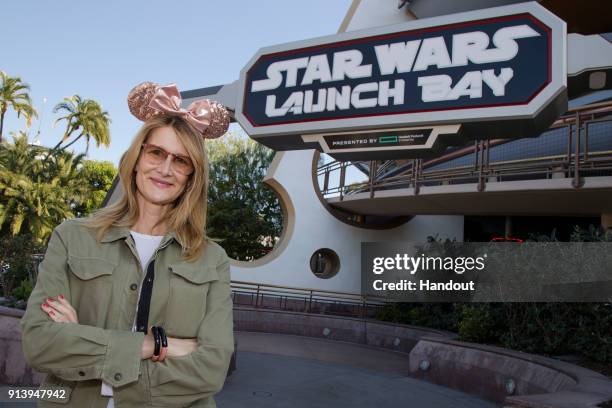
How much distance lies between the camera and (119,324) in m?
2.01

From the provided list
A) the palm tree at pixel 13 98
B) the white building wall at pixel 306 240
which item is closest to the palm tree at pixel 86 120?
the palm tree at pixel 13 98

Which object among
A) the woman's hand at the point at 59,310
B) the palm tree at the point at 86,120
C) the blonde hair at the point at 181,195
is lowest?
the woman's hand at the point at 59,310

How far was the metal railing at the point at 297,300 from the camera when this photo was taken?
18.5m

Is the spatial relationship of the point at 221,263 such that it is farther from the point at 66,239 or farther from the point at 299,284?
the point at 299,284

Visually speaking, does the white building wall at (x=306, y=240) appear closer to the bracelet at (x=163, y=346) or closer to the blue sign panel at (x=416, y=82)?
the blue sign panel at (x=416, y=82)

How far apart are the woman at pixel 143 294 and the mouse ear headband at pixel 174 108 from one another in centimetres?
1

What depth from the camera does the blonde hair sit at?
2244 millimetres

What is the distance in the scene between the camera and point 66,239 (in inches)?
81.7

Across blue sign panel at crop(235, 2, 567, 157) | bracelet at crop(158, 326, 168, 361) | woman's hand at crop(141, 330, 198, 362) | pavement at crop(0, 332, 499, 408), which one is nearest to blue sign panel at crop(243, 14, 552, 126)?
blue sign panel at crop(235, 2, 567, 157)

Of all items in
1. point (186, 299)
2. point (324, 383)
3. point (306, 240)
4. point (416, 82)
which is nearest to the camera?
point (186, 299)

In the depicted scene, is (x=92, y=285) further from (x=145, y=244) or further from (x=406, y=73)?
(x=406, y=73)

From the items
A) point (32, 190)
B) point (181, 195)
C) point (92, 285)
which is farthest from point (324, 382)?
point (32, 190)

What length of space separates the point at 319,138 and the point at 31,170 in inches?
1197

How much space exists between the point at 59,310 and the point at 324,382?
7640 mm
